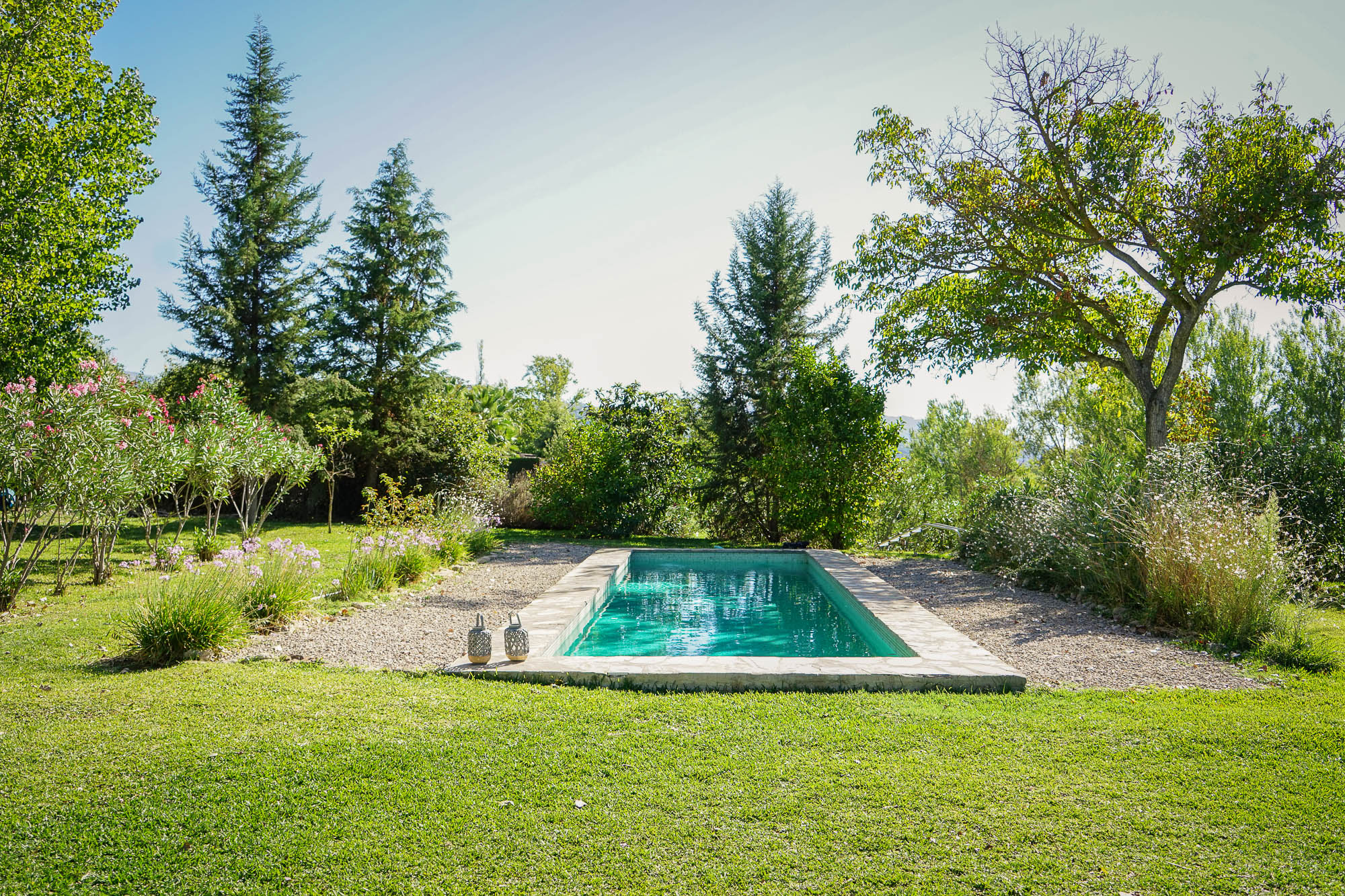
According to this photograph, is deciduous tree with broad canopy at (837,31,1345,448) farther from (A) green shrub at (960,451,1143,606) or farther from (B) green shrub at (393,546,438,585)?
(B) green shrub at (393,546,438,585)

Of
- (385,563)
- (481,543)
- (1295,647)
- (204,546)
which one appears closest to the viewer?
(1295,647)

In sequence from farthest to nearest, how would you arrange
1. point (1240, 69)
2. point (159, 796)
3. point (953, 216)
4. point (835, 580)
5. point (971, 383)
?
1. point (971, 383)
2. point (953, 216)
3. point (1240, 69)
4. point (835, 580)
5. point (159, 796)

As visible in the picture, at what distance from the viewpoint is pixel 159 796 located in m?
3.11

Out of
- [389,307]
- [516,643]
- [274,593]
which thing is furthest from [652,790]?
Result: [389,307]

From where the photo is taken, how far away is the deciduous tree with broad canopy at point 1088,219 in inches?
428

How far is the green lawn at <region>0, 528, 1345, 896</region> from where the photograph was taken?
266 centimetres

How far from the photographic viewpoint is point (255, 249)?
16.4m

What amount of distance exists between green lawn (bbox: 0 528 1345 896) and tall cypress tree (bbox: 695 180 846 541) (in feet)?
36.5

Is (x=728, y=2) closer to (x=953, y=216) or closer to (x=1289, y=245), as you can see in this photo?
(x=953, y=216)

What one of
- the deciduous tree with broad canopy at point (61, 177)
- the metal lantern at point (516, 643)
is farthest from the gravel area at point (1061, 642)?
the deciduous tree with broad canopy at point (61, 177)

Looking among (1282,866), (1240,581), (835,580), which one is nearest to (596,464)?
(835,580)

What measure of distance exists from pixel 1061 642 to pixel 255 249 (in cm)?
1764

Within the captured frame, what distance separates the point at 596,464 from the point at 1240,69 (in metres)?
12.8

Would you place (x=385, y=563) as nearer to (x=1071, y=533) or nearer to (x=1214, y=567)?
(x=1071, y=533)
